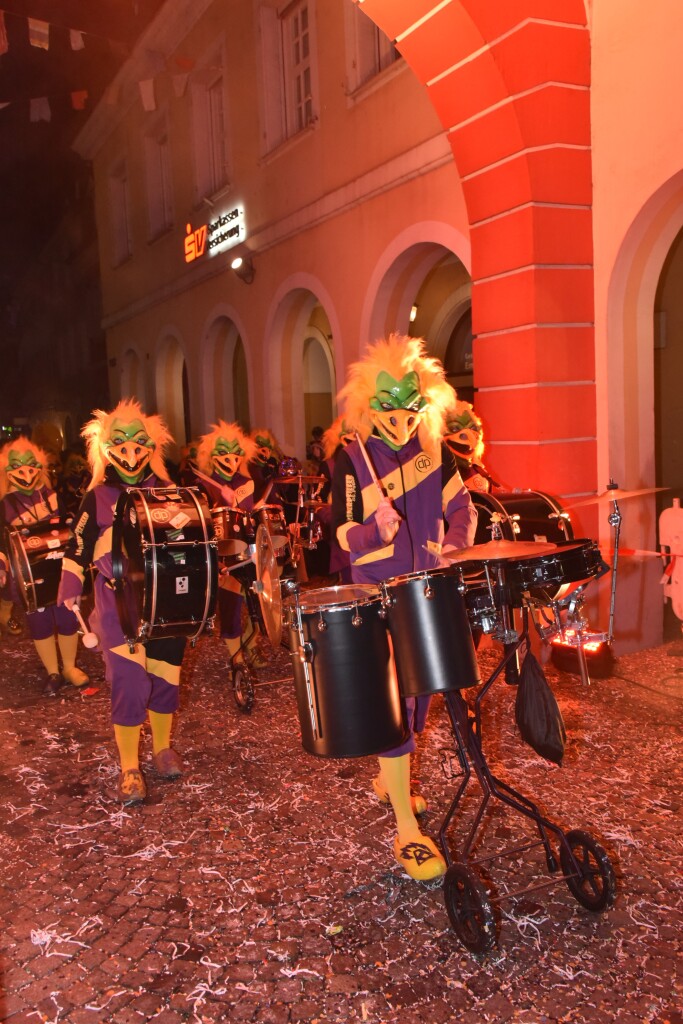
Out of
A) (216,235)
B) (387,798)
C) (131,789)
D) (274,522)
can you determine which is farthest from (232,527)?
(216,235)

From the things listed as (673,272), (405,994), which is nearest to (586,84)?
(673,272)

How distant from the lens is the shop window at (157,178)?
1752 centimetres

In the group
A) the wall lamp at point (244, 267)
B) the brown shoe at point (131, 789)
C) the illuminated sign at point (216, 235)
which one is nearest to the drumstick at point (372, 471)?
the brown shoe at point (131, 789)

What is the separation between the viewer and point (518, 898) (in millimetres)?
3484

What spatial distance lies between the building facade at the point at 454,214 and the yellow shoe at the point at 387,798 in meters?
2.92

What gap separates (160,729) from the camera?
16.3ft

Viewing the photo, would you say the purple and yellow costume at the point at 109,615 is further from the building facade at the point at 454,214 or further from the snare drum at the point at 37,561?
the building facade at the point at 454,214

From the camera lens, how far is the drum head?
4.30 meters

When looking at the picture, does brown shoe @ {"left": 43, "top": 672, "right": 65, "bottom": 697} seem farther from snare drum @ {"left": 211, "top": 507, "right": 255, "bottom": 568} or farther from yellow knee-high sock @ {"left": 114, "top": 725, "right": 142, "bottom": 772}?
yellow knee-high sock @ {"left": 114, "top": 725, "right": 142, "bottom": 772}

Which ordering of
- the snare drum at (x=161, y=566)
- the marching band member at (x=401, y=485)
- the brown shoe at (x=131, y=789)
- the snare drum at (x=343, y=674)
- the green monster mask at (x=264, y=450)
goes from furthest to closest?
1. the green monster mask at (x=264, y=450)
2. the brown shoe at (x=131, y=789)
3. the snare drum at (x=161, y=566)
4. the marching band member at (x=401, y=485)
5. the snare drum at (x=343, y=674)

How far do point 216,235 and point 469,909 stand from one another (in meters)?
13.1

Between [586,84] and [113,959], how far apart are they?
21.0ft

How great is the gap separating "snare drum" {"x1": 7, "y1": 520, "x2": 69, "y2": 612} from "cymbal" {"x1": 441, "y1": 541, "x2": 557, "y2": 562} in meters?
4.29

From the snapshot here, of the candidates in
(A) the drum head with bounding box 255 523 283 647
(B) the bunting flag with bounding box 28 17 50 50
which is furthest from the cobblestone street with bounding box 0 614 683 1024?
(B) the bunting flag with bounding box 28 17 50 50
